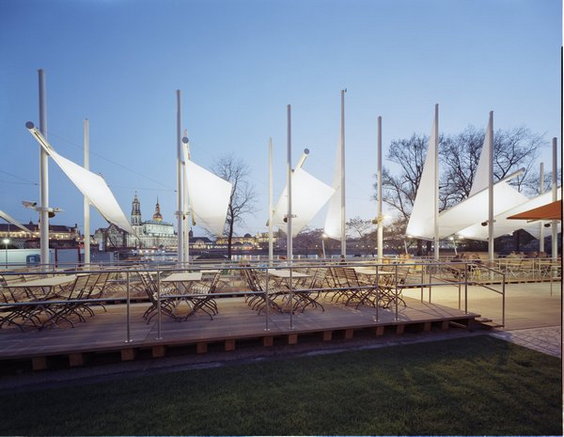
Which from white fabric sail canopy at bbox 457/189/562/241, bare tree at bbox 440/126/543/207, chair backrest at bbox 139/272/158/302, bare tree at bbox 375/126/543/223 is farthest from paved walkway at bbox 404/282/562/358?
bare tree at bbox 440/126/543/207

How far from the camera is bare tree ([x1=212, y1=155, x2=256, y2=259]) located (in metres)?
23.9

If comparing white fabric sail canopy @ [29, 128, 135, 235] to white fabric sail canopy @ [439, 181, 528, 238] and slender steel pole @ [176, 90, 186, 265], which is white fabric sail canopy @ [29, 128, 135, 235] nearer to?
slender steel pole @ [176, 90, 186, 265]

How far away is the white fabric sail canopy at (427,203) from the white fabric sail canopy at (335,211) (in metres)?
4.28

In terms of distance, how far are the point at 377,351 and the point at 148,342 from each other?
3.40m

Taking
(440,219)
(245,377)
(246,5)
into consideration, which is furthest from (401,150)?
(245,377)

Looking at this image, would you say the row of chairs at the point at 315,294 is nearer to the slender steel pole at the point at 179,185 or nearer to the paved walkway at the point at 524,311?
the paved walkway at the point at 524,311

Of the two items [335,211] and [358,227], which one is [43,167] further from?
[358,227]

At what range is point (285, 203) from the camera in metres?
14.0

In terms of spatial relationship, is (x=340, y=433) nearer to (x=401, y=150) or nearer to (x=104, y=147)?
(x=401, y=150)

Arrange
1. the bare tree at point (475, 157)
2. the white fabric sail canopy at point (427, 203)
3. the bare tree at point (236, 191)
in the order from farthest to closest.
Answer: the bare tree at point (475, 157)
the bare tree at point (236, 191)
the white fabric sail canopy at point (427, 203)

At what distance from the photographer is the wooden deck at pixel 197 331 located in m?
4.27

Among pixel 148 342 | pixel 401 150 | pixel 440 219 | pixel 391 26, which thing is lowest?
pixel 148 342

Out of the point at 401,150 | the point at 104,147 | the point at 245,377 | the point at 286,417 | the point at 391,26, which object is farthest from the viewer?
the point at 104,147

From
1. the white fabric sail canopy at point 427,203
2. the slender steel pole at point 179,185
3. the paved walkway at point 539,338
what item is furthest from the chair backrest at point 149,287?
the white fabric sail canopy at point 427,203
